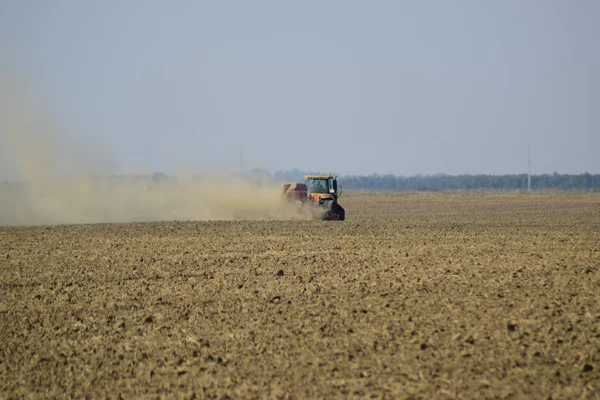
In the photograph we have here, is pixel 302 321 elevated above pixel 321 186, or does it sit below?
below

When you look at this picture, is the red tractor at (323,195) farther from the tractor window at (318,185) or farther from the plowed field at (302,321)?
the plowed field at (302,321)

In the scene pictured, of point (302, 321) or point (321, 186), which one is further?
point (321, 186)

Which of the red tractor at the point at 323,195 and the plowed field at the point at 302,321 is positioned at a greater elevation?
the red tractor at the point at 323,195

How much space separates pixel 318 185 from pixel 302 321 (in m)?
26.5

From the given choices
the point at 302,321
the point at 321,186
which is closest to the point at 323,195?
the point at 321,186

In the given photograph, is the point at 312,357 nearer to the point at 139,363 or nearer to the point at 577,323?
the point at 139,363

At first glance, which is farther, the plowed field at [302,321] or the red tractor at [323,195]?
the red tractor at [323,195]

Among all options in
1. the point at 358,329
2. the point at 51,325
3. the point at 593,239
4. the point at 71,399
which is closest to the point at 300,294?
the point at 358,329

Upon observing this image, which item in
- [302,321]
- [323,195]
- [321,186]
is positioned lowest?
[302,321]

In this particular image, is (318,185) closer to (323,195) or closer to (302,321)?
(323,195)

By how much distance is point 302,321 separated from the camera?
48.9ft

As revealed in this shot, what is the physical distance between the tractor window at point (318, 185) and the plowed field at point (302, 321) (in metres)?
13.4

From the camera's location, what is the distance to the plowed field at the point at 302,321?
11.3 metres

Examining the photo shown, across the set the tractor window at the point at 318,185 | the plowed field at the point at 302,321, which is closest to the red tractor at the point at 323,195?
the tractor window at the point at 318,185
